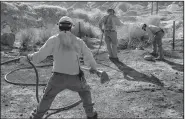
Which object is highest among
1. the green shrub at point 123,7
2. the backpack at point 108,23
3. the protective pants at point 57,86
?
the green shrub at point 123,7

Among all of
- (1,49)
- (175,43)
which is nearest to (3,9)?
(1,49)

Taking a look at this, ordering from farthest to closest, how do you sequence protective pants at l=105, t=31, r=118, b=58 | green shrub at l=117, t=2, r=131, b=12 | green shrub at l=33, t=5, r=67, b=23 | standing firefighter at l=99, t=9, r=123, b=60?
green shrub at l=117, t=2, r=131, b=12
green shrub at l=33, t=5, r=67, b=23
protective pants at l=105, t=31, r=118, b=58
standing firefighter at l=99, t=9, r=123, b=60

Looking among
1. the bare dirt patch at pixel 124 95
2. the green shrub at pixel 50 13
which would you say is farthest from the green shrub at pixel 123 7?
the bare dirt patch at pixel 124 95

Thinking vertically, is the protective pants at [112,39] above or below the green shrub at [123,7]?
below

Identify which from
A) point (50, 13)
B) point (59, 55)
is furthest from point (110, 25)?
point (50, 13)

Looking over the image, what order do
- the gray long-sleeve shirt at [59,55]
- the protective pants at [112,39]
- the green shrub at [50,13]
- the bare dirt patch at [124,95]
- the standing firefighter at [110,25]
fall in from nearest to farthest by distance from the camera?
the gray long-sleeve shirt at [59,55], the bare dirt patch at [124,95], the standing firefighter at [110,25], the protective pants at [112,39], the green shrub at [50,13]

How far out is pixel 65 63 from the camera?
3.76m

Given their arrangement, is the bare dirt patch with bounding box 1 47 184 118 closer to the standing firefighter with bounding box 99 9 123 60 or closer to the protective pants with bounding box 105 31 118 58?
the protective pants with bounding box 105 31 118 58

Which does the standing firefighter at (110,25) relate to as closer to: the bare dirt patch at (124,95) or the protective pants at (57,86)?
the bare dirt patch at (124,95)

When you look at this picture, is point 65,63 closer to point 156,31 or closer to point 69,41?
point 69,41

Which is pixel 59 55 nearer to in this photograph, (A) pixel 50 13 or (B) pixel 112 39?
(B) pixel 112 39

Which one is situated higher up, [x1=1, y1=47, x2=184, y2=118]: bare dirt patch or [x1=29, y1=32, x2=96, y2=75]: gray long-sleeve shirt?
[x1=29, y1=32, x2=96, y2=75]: gray long-sleeve shirt

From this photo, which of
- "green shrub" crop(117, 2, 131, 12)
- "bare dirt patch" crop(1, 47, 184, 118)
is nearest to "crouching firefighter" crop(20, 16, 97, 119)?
"bare dirt patch" crop(1, 47, 184, 118)

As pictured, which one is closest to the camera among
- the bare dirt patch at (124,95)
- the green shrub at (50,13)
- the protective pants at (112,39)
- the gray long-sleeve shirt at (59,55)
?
the gray long-sleeve shirt at (59,55)
